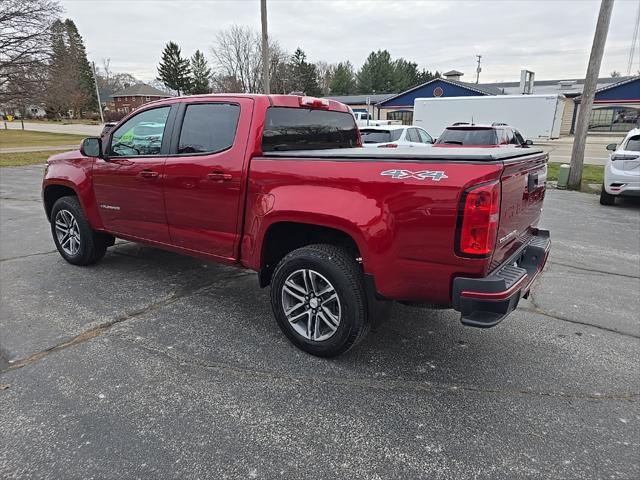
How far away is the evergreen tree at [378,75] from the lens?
75.7 metres

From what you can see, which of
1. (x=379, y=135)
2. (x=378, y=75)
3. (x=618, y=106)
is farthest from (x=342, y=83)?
(x=379, y=135)

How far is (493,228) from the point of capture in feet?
8.12

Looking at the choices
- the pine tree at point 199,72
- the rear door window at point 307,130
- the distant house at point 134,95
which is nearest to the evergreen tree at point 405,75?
the pine tree at point 199,72

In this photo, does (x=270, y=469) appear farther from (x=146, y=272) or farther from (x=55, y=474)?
(x=146, y=272)

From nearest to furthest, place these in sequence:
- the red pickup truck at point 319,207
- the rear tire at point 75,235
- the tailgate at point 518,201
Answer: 1. the red pickup truck at point 319,207
2. the tailgate at point 518,201
3. the rear tire at point 75,235

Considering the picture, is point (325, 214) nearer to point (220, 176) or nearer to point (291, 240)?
point (291, 240)

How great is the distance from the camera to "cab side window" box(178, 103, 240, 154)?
364 cm

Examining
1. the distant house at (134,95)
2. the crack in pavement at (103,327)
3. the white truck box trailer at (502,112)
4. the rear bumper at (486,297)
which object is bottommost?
the crack in pavement at (103,327)

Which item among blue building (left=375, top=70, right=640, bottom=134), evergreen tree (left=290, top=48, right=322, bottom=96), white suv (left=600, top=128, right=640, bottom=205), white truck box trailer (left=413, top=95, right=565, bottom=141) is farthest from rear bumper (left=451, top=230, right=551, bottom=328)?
evergreen tree (left=290, top=48, right=322, bottom=96)

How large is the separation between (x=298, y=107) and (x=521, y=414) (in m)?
2.95

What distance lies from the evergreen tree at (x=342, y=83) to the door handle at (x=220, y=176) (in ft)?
249

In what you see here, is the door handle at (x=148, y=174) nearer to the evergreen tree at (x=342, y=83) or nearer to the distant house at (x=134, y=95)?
the evergreen tree at (x=342, y=83)

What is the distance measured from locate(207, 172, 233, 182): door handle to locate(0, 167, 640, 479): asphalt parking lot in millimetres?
1251

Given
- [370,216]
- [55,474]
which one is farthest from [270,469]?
[370,216]
